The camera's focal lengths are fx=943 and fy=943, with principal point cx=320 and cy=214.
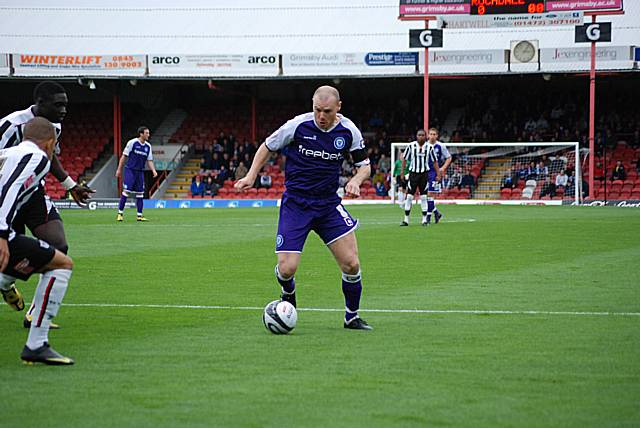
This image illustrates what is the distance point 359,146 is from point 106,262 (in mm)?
6870

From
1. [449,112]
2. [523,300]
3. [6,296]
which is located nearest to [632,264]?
[523,300]

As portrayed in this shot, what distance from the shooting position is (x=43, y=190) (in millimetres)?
8352

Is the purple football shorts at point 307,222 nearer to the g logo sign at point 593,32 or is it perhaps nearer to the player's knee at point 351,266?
the player's knee at point 351,266

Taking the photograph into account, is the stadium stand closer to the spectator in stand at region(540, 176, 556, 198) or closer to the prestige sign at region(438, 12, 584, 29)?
the prestige sign at region(438, 12, 584, 29)

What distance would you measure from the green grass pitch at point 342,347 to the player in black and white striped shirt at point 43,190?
2.81 feet

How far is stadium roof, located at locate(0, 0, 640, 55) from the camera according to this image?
149 feet

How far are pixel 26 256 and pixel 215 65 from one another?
36197 millimetres

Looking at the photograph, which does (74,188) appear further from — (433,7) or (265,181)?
(265,181)

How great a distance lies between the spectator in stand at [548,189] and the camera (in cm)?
3525

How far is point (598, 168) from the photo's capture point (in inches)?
1538

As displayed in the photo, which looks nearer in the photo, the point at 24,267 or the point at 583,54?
the point at 24,267

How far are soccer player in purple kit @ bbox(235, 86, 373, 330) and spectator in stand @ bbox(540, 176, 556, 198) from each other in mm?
28047

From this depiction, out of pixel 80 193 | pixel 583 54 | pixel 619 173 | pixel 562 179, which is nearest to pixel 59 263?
pixel 80 193

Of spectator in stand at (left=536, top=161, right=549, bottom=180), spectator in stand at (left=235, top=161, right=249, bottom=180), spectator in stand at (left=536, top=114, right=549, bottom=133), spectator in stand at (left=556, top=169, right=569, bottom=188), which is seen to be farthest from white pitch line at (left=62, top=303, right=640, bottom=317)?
spectator in stand at (left=536, top=114, right=549, bottom=133)
